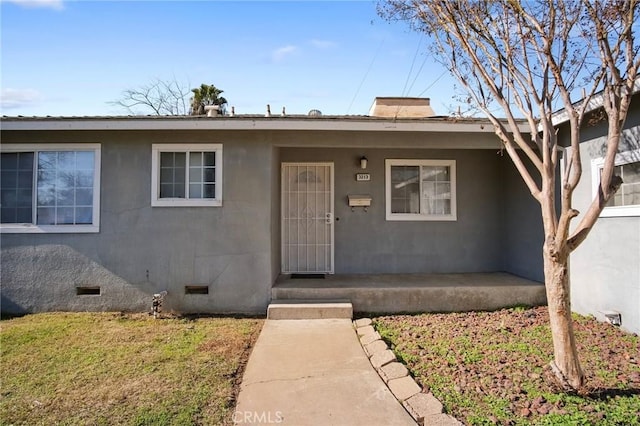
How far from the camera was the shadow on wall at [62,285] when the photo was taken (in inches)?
243

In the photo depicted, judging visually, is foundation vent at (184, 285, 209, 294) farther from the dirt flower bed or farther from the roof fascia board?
the dirt flower bed

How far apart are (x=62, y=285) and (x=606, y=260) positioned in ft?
29.2

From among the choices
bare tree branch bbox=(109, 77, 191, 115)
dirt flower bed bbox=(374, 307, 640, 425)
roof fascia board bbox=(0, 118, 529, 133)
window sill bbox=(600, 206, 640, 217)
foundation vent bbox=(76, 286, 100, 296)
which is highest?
bare tree branch bbox=(109, 77, 191, 115)

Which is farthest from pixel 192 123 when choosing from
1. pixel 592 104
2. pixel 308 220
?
pixel 592 104

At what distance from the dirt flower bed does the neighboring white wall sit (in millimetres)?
299

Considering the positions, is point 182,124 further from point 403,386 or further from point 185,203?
point 403,386

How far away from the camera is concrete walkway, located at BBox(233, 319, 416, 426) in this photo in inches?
122

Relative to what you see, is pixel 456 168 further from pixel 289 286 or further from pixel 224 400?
pixel 224 400

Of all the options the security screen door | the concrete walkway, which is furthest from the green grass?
the security screen door

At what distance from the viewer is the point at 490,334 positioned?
5062mm

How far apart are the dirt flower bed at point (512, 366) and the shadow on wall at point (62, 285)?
4.31 m

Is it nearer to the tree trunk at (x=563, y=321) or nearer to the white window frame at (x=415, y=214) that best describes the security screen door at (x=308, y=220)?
the white window frame at (x=415, y=214)

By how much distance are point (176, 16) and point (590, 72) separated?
23.7 feet

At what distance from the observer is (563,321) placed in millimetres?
3428
